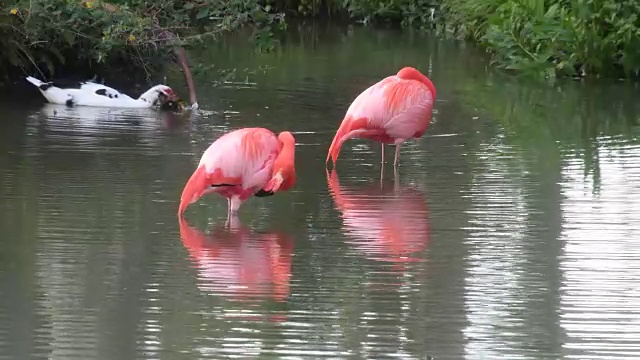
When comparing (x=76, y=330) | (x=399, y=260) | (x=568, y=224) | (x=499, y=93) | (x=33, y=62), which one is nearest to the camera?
(x=76, y=330)

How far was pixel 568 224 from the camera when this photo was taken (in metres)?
6.70

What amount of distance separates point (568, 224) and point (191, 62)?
19.4 ft

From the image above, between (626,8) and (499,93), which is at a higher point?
(626,8)

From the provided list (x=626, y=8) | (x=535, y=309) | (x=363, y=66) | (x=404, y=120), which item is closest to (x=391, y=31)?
(x=363, y=66)

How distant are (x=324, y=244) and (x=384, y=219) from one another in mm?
679

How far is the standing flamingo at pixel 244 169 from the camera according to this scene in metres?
6.54

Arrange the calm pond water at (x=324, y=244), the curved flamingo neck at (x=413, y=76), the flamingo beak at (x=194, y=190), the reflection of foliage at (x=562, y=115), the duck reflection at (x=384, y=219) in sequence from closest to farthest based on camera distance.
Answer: the calm pond water at (x=324, y=244) → the duck reflection at (x=384, y=219) → the flamingo beak at (x=194, y=190) → the curved flamingo neck at (x=413, y=76) → the reflection of foliage at (x=562, y=115)

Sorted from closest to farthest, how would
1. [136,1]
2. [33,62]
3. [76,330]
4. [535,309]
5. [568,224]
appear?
[76,330], [535,309], [568,224], [33,62], [136,1]

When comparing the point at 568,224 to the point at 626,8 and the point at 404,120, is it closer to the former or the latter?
the point at 404,120

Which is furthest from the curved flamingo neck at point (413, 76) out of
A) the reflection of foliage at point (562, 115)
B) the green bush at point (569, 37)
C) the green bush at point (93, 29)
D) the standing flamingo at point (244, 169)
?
the green bush at point (569, 37)

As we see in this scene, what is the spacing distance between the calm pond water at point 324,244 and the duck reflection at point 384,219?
17mm

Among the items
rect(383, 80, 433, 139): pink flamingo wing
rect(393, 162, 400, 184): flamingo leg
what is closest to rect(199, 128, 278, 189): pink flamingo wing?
rect(393, 162, 400, 184): flamingo leg

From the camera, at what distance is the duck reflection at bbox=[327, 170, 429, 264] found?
6.22 m

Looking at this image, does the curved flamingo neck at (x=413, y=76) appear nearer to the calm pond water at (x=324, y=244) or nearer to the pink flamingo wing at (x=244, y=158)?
the calm pond water at (x=324, y=244)
